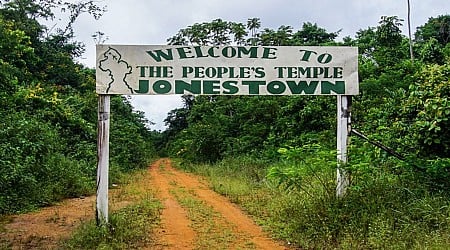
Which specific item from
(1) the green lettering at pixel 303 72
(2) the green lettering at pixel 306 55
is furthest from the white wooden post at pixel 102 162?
(2) the green lettering at pixel 306 55

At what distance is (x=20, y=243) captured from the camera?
22.8ft

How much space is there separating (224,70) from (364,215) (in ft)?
9.25

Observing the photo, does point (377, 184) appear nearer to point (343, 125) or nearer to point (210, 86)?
point (343, 125)

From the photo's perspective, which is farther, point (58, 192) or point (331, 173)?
point (58, 192)

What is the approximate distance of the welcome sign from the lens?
287 inches

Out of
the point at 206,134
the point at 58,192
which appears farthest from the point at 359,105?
the point at 206,134

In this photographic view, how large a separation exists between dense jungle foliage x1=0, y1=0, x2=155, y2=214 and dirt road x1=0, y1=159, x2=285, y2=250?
0.82 m

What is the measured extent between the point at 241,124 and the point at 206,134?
2.20 m

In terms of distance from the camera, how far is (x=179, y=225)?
324 inches

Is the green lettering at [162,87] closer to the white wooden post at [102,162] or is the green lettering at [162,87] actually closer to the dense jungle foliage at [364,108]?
the white wooden post at [102,162]

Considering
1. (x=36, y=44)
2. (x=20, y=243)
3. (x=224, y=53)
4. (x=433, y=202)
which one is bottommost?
(x=20, y=243)

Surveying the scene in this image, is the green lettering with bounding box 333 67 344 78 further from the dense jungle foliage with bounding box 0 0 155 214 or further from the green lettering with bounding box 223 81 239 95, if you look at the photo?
the dense jungle foliage with bounding box 0 0 155 214

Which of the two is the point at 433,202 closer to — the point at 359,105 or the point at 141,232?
the point at 141,232

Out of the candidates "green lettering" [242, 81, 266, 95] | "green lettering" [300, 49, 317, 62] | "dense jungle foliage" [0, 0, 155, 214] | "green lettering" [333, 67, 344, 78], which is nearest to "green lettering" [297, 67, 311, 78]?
"green lettering" [300, 49, 317, 62]
